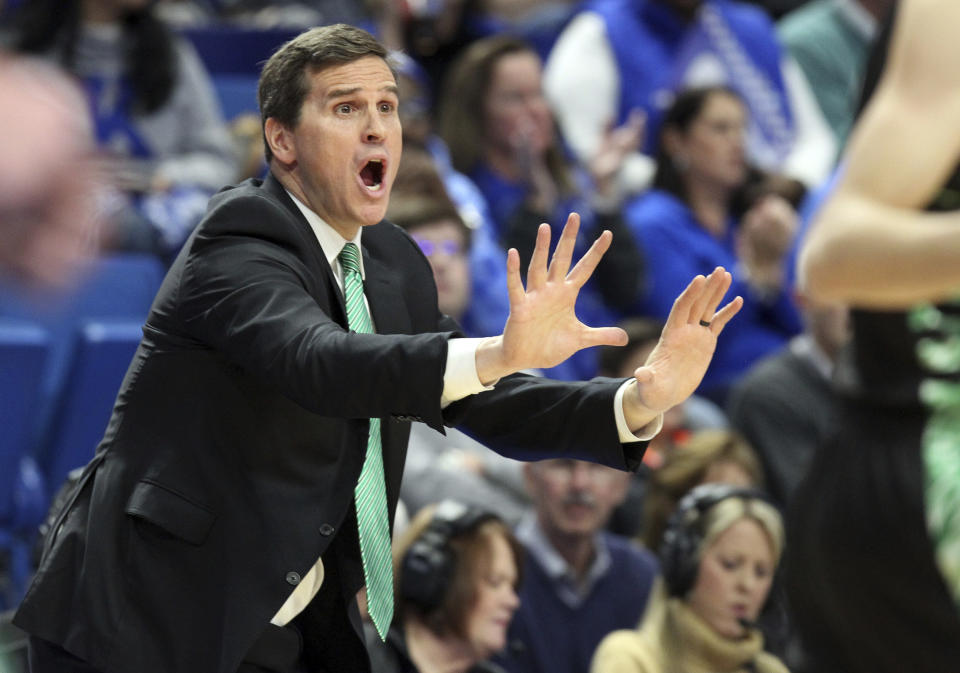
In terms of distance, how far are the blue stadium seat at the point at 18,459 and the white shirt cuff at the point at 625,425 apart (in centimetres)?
245

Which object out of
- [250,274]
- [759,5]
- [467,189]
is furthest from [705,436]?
[759,5]

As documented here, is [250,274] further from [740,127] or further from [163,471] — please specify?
[740,127]

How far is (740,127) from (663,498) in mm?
2309

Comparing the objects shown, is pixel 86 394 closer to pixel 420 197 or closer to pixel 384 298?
pixel 420 197

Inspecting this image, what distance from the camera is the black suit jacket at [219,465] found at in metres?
2.58

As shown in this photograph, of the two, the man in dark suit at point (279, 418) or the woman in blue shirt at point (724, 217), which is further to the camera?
the woman in blue shirt at point (724, 217)

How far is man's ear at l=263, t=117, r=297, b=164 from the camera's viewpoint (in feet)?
9.07

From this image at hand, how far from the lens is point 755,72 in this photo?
7660mm

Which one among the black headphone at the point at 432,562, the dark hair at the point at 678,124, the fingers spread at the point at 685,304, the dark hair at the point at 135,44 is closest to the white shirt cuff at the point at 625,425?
the fingers spread at the point at 685,304

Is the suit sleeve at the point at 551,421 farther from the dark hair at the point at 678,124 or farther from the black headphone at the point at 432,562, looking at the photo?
the dark hair at the point at 678,124

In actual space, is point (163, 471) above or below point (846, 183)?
below

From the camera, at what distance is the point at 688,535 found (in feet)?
14.9

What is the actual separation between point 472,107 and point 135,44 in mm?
1418

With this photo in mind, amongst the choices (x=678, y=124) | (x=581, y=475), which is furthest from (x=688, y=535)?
(x=678, y=124)
